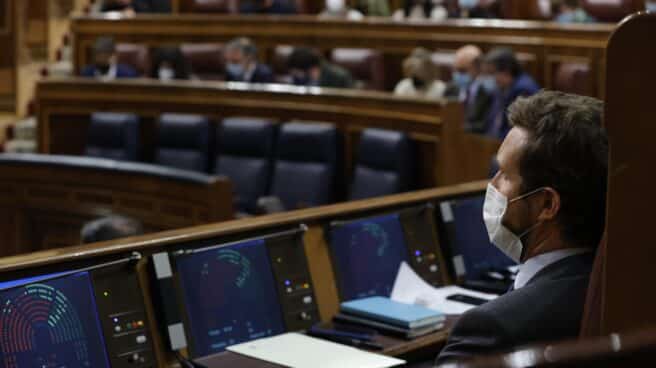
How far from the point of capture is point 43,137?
5.58 m

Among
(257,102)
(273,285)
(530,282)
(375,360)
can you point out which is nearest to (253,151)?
(257,102)

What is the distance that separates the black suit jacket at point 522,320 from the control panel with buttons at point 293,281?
0.82 meters

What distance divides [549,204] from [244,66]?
4624mm

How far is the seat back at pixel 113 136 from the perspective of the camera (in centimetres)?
529

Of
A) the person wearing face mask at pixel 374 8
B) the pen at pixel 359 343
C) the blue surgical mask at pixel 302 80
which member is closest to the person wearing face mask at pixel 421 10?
the person wearing face mask at pixel 374 8

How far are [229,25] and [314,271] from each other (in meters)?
4.87

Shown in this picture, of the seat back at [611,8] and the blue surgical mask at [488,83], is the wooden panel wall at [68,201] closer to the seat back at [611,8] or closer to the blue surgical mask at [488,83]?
the blue surgical mask at [488,83]

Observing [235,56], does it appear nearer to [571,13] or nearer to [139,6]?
[139,6]

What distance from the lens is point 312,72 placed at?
5480mm

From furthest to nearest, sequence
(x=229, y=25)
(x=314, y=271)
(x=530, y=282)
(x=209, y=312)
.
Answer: (x=229, y=25) → (x=314, y=271) → (x=209, y=312) → (x=530, y=282)

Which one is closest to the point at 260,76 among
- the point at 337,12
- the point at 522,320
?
the point at 337,12

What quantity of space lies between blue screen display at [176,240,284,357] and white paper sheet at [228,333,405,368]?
101 millimetres

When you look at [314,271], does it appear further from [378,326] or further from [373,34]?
[373,34]

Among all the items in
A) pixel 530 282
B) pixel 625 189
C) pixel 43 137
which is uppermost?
pixel 625 189
